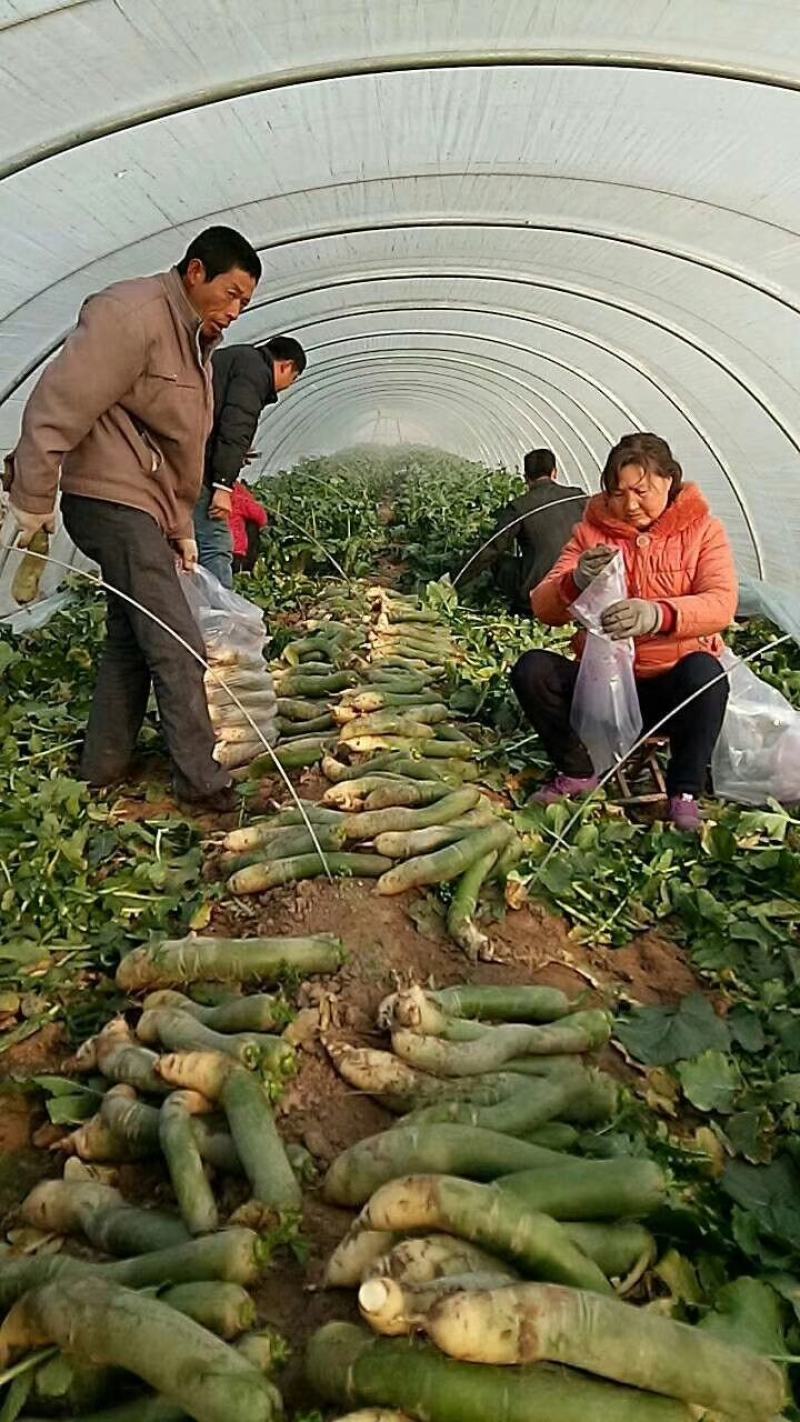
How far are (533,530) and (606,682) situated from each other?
2.87 m

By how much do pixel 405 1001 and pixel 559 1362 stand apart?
3.05 ft

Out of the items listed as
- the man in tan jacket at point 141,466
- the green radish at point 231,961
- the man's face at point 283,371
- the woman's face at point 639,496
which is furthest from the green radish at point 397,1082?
the man's face at point 283,371

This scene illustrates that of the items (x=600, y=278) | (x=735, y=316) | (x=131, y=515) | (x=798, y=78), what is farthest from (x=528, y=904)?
(x=600, y=278)

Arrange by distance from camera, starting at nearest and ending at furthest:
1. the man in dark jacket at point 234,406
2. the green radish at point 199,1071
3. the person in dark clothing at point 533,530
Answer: the green radish at point 199,1071
the man in dark jacket at point 234,406
the person in dark clothing at point 533,530

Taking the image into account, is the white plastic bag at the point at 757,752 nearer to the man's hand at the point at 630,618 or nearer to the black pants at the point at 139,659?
the man's hand at the point at 630,618

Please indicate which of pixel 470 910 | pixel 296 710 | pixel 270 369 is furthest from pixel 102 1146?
pixel 270 369

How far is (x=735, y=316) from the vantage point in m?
6.63

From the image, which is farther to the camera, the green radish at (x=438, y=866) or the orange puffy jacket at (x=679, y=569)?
the orange puffy jacket at (x=679, y=569)

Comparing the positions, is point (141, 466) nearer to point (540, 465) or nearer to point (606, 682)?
point (606, 682)

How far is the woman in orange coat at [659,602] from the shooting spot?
12.7ft

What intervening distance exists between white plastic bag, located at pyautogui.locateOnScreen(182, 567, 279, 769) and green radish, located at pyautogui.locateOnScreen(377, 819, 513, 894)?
1234mm

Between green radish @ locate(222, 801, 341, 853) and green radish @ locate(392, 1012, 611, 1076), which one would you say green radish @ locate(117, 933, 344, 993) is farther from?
green radish @ locate(222, 801, 341, 853)

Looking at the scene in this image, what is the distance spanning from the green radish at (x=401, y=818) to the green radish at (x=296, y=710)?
4.12 feet

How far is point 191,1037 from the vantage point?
7.57 feet
